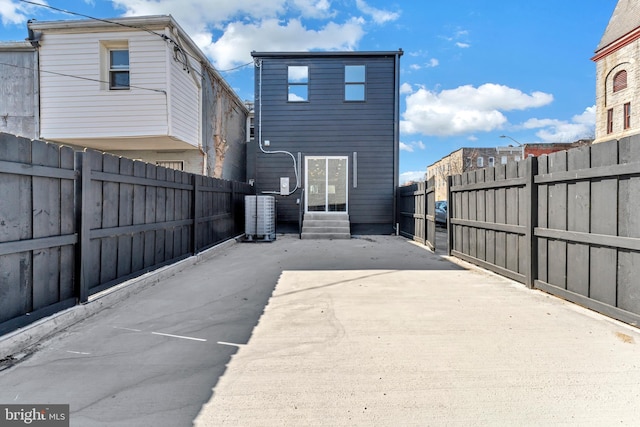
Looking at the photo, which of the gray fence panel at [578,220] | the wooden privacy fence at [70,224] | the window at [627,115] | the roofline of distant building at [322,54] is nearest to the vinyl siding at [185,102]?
the roofline of distant building at [322,54]

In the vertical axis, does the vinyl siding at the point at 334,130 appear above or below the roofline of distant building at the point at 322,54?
below

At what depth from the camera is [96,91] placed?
848 centimetres

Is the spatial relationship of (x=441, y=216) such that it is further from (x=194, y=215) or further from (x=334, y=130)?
(x=194, y=215)

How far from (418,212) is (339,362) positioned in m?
7.17

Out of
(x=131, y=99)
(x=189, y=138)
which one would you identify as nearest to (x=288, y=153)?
(x=189, y=138)

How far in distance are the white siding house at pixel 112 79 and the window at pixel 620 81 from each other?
86.6 feet

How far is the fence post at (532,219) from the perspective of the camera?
13.7 feet

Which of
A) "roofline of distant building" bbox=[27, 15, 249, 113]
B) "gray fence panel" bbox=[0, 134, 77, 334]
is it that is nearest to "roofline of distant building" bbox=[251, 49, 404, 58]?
"roofline of distant building" bbox=[27, 15, 249, 113]

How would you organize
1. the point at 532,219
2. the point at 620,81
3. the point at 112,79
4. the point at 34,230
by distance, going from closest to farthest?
the point at 34,230 < the point at 532,219 < the point at 112,79 < the point at 620,81

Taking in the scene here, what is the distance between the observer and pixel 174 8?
8234 millimetres

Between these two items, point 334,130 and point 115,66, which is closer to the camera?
point 115,66

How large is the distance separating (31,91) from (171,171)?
6.73 metres

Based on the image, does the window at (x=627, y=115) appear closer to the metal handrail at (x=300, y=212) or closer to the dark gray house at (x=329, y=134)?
the dark gray house at (x=329, y=134)

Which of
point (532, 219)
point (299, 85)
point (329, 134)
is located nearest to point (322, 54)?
point (299, 85)
